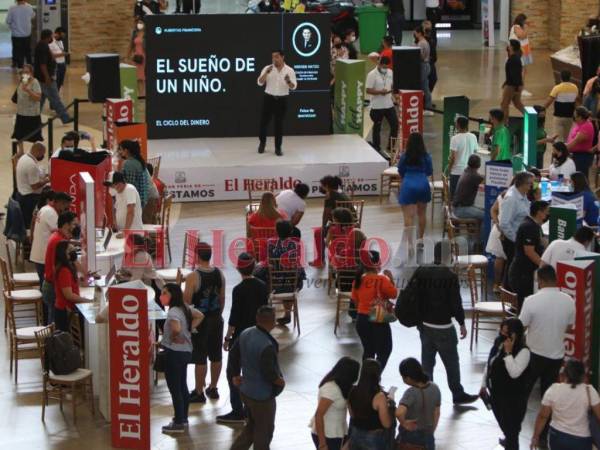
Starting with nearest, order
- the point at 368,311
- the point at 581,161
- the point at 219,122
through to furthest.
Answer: the point at 368,311 < the point at 581,161 < the point at 219,122

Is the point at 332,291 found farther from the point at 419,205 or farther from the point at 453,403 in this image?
the point at 453,403

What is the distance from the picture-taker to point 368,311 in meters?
10.9

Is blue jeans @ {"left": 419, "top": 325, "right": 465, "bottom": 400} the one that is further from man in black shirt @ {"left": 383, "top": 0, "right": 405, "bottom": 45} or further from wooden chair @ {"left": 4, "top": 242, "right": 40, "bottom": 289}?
man in black shirt @ {"left": 383, "top": 0, "right": 405, "bottom": 45}

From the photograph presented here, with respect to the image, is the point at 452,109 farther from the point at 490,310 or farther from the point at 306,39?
the point at 490,310

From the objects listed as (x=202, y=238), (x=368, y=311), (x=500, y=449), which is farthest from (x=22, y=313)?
(x=500, y=449)

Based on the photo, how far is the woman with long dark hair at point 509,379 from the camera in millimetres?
9406

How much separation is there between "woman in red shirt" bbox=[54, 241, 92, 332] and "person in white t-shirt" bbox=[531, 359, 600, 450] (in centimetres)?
434

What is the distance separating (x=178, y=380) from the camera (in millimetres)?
10336

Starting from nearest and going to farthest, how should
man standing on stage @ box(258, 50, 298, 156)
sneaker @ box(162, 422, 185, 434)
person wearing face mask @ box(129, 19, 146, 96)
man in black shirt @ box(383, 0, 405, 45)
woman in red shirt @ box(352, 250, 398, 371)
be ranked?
sneaker @ box(162, 422, 185, 434) < woman in red shirt @ box(352, 250, 398, 371) < man standing on stage @ box(258, 50, 298, 156) < person wearing face mask @ box(129, 19, 146, 96) < man in black shirt @ box(383, 0, 405, 45)

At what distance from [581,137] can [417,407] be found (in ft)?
28.2

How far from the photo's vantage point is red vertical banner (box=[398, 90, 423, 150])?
1841 centimetres

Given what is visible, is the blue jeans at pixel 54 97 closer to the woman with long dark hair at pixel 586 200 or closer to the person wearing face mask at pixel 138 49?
the person wearing face mask at pixel 138 49

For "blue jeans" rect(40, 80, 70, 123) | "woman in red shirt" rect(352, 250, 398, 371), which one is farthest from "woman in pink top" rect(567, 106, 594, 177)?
"blue jeans" rect(40, 80, 70, 123)

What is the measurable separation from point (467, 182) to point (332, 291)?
2.10 m
